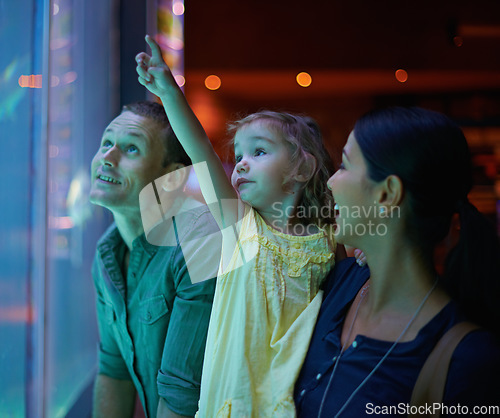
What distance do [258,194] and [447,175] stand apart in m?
0.29

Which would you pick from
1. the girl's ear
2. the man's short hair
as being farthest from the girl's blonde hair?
the man's short hair

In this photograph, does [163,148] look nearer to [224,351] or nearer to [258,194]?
[258,194]

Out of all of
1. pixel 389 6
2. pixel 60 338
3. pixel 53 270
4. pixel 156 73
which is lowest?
pixel 60 338

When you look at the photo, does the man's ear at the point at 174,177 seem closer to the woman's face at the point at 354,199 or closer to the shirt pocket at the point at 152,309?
the shirt pocket at the point at 152,309

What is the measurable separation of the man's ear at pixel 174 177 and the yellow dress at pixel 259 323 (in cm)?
19

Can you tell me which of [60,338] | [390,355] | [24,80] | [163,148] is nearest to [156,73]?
[163,148]

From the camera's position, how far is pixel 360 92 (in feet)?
3.90

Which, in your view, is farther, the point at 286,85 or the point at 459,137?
the point at 286,85

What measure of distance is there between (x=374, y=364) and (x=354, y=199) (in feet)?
0.74

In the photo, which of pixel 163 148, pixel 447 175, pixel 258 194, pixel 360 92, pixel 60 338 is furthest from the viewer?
pixel 60 338

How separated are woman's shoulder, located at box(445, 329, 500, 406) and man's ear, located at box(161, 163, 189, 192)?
547mm

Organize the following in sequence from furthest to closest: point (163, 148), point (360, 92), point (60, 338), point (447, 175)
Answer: point (60, 338), point (360, 92), point (163, 148), point (447, 175)

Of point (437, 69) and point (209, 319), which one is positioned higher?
point (437, 69)

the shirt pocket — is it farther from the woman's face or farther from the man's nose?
→ the woman's face
